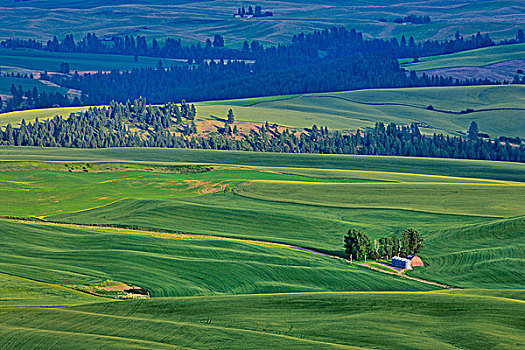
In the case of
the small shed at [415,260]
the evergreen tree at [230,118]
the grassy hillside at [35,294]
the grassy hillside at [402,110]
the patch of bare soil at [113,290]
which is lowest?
the grassy hillside at [402,110]

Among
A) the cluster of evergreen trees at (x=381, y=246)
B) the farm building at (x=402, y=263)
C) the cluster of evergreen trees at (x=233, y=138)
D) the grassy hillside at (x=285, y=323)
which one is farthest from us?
the cluster of evergreen trees at (x=233, y=138)

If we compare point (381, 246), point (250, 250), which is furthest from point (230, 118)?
point (250, 250)

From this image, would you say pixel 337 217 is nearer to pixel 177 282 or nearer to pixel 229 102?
pixel 177 282

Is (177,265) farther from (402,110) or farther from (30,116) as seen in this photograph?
(402,110)

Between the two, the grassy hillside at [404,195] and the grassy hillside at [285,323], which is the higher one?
the grassy hillside at [285,323]

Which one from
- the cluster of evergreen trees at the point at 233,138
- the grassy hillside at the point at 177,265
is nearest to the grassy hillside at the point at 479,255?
the grassy hillside at the point at 177,265

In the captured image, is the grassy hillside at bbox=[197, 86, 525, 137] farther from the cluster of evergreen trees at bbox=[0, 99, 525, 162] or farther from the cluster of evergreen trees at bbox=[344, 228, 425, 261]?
the cluster of evergreen trees at bbox=[344, 228, 425, 261]

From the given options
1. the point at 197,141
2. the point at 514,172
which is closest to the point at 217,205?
the point at 514,172

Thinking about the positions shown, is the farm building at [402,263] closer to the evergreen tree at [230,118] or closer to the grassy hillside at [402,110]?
the evergreen tree at [230,118]
